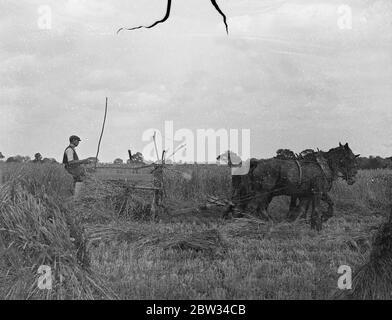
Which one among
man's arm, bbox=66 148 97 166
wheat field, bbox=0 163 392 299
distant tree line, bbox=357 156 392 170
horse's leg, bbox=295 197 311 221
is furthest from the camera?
distant tree line, bbox=357 156 392 170

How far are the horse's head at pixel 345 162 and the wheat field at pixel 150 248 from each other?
40.9 inches

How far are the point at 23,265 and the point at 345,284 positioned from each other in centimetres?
311

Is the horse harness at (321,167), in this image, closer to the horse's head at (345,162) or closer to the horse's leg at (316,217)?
the horse's head at (345,162)

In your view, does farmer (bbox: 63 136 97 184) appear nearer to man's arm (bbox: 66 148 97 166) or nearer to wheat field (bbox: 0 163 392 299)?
man's arm (bbox: 66 148 97 166)

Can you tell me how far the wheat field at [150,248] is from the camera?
5531 millimetres

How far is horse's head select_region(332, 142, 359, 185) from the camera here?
12.4 m

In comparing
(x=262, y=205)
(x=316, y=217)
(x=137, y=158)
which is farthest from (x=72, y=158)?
(x=316, y=217)

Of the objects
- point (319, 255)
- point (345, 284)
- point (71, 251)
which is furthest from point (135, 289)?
point (319, 255)

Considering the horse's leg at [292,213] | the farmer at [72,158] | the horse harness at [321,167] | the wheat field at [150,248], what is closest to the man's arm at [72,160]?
the farmer at [72,158]

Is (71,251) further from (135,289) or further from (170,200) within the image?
(170,200)

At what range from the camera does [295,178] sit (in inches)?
497

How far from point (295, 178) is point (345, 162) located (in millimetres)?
1079

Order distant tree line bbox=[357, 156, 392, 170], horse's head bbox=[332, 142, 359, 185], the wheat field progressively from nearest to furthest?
the wheat field → horse's head bbox=[332, 142, 359, 185] → distant tree line bbox=[357, 156, 392, 170]

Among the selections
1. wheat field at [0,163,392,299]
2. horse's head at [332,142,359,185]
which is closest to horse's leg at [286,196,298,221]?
wheat field at [0,163,392,299]
